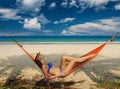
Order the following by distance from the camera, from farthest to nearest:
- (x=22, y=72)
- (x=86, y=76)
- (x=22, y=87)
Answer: (x=22, y=72)
(x=86, y=76)
(x=22, y=87)

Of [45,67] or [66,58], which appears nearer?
[45,67]

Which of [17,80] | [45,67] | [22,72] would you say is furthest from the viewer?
[22,72]

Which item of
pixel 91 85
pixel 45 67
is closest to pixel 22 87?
pixel 45 67

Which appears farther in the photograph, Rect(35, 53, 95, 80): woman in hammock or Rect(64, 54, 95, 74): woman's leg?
Rect(64, 54, 95, 74): woman's leg

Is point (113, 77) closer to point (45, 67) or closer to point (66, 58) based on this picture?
point (66, 58)

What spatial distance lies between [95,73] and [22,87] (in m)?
2.62

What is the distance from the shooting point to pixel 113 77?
667 centimetres

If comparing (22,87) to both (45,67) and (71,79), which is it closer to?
(45,67)

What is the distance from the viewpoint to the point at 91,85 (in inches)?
230

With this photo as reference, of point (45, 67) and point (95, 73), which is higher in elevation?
point (45, 67)

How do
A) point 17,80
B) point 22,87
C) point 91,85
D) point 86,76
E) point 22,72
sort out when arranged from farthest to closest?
point 22,72
point 86,76
point 17,80
point 91,85
point 22,87

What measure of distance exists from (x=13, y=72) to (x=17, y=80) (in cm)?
125

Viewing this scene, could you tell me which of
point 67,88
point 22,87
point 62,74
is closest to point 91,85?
point 67,88

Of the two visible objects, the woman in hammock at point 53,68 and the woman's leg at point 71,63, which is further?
the woman's leg at point 71,63
